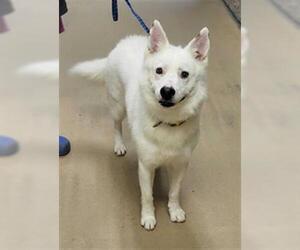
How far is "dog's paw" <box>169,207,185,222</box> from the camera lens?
5.86 feet

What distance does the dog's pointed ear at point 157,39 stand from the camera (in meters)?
1.60

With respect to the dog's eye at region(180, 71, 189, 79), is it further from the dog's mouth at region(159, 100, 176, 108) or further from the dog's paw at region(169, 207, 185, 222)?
the dog's paw at region(169, 207, 185, 222)

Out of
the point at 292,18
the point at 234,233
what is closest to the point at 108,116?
the point at 234,233

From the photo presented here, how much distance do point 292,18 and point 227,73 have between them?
592 mm

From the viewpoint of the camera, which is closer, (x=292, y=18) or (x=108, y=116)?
(x=108, y=116)

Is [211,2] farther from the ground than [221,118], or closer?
closer

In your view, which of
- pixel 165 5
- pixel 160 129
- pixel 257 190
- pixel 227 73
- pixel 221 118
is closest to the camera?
pixel 257 190

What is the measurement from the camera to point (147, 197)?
177 centimetres

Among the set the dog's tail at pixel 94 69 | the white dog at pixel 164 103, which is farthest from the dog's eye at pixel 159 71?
the dog's tail at pixel 94 69

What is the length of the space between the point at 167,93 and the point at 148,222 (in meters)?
0.48

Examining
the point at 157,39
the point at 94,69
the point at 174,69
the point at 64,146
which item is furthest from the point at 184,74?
the point at 64,146

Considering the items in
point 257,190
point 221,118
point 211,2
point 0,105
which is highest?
point 257,190

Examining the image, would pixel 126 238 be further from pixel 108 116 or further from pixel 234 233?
pixel 108 116

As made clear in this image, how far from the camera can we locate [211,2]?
367 cm
